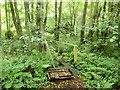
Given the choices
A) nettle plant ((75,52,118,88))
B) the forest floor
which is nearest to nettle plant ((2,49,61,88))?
the forest floor

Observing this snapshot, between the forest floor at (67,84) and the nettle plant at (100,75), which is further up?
the nettle plant at (100,75)

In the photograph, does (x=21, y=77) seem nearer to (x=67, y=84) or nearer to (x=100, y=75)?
(x=67, y=84)

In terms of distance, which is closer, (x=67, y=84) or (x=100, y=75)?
(x=67, y=84)

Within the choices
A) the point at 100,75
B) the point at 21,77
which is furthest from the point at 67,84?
the point at 21,77

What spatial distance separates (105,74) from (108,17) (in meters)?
3.45

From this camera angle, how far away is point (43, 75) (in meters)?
3.97

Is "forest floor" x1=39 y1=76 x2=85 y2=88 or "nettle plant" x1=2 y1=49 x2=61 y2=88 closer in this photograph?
"nettle plant" x1=2 y1=49 x2=61 y2=88

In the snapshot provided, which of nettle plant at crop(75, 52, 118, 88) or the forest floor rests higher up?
nettle plant at crop(75, 52, 118, 88)

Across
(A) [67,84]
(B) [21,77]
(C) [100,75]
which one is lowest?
(A) [67,84]

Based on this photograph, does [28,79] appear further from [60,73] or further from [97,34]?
[97,34]

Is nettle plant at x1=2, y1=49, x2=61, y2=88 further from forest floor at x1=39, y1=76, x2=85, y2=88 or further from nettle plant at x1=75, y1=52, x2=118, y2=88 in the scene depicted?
nettle plant at x1=75, y1=52, x2=118, y2=88

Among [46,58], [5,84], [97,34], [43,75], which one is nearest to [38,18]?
[46,58]

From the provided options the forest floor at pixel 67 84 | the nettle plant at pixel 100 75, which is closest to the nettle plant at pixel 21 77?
the forest floor at pixel 67 84

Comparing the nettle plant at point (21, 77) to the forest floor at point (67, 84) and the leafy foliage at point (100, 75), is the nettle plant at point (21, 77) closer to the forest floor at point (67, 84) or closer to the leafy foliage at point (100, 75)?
the forest floor at point (67, 84)
